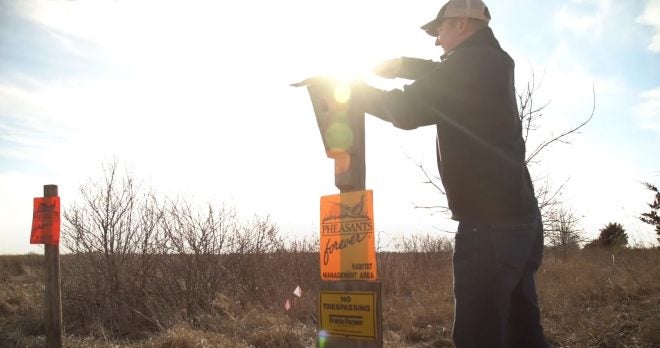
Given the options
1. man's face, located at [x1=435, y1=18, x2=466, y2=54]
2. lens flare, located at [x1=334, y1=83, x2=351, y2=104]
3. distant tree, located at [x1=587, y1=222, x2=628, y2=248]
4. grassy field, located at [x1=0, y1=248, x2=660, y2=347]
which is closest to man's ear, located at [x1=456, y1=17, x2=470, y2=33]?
man's face, located at [x1=435, y1=18, x2=466, y2=54]

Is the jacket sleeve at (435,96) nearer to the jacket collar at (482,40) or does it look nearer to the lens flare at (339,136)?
the jacket collar at (482,40)

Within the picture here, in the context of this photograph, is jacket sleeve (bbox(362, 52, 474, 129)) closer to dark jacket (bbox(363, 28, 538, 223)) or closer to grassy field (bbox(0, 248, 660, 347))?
dark jacket (bbox(363, 28, 538, 223))

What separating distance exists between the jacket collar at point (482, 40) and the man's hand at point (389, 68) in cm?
49

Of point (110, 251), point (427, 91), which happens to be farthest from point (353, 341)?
point (110, 251)

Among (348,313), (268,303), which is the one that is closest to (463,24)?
(348,313)

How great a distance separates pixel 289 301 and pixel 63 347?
11.7 feet

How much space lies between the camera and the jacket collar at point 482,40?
2109 millimetres

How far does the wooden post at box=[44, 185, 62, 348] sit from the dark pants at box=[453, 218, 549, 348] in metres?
5.10

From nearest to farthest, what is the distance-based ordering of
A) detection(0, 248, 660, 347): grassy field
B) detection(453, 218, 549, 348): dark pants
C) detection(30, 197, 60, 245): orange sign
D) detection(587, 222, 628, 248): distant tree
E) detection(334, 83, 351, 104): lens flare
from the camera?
detection(453, 218, 549, 348): dark pants < detection(334, 83, 351, 104): lens flare < detection(30, 197, 60, 245): orange sign < detection(0, 248, 660, 347): grassy field < detection(587, 222, 628, 248): distant tree

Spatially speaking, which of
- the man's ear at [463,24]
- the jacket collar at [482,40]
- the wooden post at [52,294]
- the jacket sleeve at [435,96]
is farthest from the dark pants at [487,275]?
the wooden post at [52,294]

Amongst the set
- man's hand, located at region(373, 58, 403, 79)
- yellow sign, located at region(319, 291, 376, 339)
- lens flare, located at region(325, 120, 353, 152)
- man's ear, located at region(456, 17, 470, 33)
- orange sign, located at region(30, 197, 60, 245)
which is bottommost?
yellow sign, located at region(319, 291, 376, 339)

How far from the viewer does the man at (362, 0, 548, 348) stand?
6.22 feet

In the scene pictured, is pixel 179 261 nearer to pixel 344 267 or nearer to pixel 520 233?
pixel 344 267

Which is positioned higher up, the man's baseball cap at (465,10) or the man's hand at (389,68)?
the man's baseball cap at (465,10)
